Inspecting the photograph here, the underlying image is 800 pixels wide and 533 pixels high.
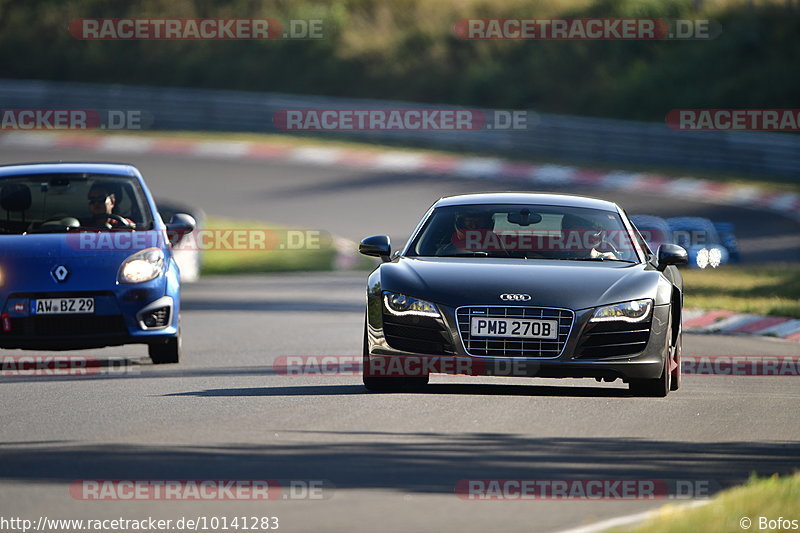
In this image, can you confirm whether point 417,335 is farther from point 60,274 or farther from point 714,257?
point 714,257

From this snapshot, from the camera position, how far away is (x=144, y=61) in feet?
176

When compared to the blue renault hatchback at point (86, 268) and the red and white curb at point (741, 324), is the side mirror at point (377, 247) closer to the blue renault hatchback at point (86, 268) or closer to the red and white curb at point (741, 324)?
the blue renault hatchback at point (86, 268)

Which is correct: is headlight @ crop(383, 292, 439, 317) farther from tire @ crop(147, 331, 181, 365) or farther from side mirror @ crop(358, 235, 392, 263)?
tire @ crop(147, 331, 181, 365)

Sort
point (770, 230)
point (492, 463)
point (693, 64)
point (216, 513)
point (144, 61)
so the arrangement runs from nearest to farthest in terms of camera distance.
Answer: point (216, 513)
point (492, 463)
point (770, 230)
point (693, 64)
point (144, 61)

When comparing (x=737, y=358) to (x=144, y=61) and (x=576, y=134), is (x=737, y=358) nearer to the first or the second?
(x=576, y=134)

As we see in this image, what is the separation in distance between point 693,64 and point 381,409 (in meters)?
38.4

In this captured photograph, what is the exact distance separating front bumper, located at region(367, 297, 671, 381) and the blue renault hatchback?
295 centimetres

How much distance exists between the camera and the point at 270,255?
32.4 metres

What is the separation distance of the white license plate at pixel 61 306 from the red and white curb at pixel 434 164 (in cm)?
2300

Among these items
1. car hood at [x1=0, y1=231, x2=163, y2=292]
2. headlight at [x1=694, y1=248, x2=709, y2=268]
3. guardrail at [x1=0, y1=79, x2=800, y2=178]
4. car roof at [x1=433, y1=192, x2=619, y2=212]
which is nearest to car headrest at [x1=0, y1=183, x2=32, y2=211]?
car hood at [x1=0, y1=231, x2=163, y2=292]

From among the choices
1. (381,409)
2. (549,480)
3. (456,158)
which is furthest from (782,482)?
(456,158)

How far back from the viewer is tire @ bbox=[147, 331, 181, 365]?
43.0 feet

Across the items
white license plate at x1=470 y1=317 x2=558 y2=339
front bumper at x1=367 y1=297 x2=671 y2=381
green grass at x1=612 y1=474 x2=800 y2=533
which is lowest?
green grass at x1=612 y1=474 x2=800 y2=533

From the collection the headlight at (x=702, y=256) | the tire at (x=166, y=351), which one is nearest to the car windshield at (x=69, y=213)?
the tire at (x=166, y=351)
